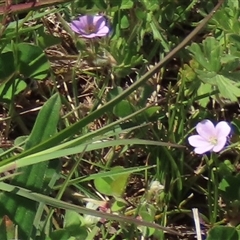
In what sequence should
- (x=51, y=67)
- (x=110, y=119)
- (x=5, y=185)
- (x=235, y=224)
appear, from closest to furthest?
(x=5, y=185)
(x=235, y=224)
(x=110, y=119)
(x=51, y=67)

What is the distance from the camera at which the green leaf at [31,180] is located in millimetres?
1404

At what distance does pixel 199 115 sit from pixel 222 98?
85mm

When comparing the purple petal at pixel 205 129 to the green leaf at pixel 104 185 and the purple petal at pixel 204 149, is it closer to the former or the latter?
the purple petal at pixel 204 149

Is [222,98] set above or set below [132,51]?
below

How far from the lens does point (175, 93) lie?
1780 mm

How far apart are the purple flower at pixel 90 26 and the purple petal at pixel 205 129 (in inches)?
13.9

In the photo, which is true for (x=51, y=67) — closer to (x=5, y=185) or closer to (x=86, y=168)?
(x=86, y=168)

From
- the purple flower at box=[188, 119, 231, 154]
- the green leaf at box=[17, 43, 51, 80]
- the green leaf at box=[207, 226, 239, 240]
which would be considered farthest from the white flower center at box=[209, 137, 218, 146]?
A: the green leaf at box=[17, 43, 51, 80]

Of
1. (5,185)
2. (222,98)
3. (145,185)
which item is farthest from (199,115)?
(5,185)

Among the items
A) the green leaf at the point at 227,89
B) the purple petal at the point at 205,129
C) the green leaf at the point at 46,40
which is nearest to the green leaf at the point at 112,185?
the purple petal at the point at 205,129

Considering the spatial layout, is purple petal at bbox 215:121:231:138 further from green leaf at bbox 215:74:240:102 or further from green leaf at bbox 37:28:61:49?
green leaf at bbox 37:28:61:49

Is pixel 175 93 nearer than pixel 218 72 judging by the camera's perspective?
No

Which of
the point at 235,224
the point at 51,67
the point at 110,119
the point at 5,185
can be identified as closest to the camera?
the point at 5,185

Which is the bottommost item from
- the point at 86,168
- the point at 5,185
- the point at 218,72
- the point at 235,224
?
the point at 235,224
